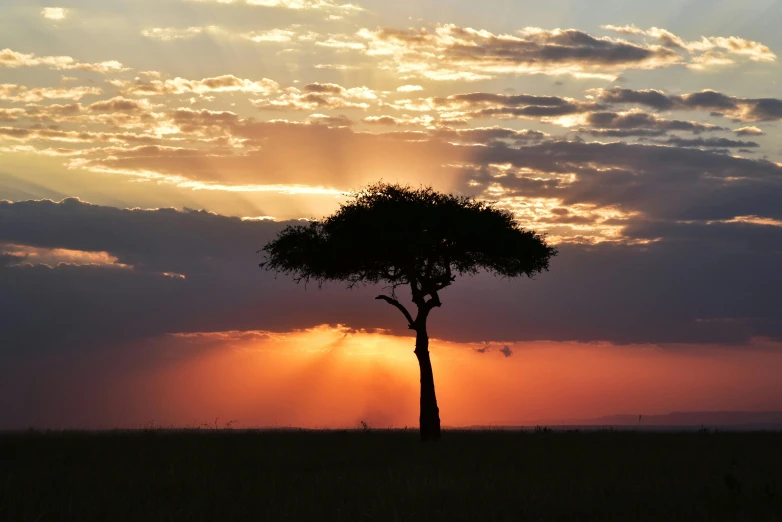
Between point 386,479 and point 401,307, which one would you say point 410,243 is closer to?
point 401,307

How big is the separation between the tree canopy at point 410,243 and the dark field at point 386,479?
28.9 ft

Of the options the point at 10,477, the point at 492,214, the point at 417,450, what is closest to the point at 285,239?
the point at 492,214

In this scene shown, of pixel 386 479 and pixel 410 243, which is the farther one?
pixel 410 243

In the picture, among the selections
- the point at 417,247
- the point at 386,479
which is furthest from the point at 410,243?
the point at 386,479

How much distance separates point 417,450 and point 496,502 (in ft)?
47.3

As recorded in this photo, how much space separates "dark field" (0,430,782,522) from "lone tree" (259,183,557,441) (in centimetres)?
650

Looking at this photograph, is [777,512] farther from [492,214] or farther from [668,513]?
[492,214]

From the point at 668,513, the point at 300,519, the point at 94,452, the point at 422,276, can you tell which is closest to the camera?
the point at 300,519

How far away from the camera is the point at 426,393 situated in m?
40.3

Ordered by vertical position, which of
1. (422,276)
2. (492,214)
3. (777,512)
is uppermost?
(492,214)

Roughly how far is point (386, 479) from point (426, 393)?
1669 cm

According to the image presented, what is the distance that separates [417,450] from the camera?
3350 cm

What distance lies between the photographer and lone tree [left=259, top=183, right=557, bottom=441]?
40406 millimetres

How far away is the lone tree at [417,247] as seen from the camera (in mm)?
40406
